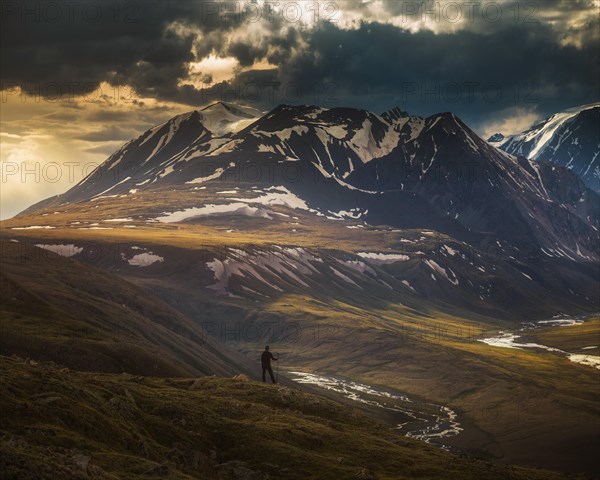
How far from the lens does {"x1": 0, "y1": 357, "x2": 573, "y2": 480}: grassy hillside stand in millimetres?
50188

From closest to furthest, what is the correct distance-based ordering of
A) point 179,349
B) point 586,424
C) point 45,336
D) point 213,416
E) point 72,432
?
point 72,432
point 213,416
point 45,336
point 179,349
point 586,424

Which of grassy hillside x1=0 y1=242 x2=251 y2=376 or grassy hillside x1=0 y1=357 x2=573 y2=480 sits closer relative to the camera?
grassy hillside x1=0 y1=357 x2=573 y2=480

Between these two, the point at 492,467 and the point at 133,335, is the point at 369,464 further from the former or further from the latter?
the point at 133,335

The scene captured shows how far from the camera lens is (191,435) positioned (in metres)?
70.2

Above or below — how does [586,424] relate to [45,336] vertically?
below

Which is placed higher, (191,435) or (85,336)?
(85,336)

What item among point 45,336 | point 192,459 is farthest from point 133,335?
point 192,459

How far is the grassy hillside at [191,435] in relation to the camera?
50.2 m

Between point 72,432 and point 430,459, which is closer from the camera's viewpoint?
point 72,432

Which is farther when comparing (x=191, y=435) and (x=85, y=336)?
(x=85, y=336)

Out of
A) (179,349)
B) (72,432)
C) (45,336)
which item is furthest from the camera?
(179,349)

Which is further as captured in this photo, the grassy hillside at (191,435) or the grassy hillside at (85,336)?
the grassy hillside at (85,336)

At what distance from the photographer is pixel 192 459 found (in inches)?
2515

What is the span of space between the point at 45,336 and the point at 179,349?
52463mm
